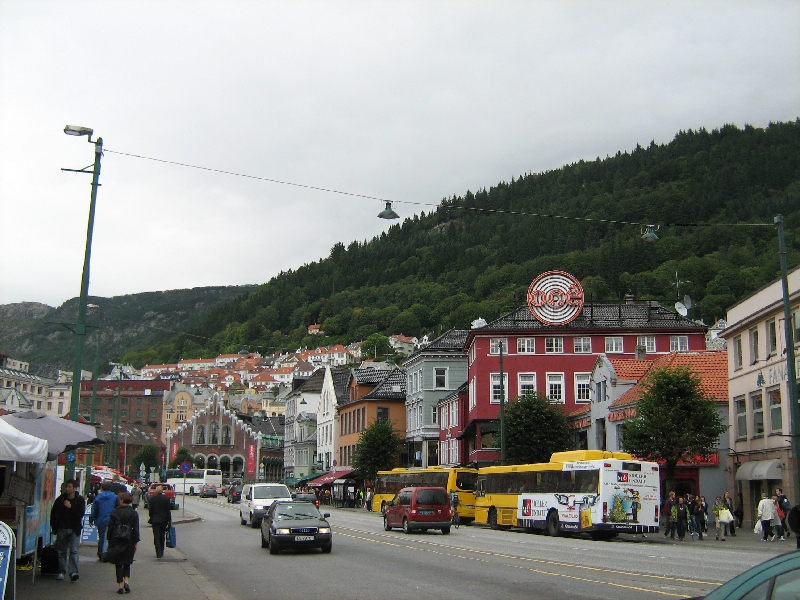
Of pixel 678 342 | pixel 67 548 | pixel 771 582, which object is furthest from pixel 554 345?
pixel 771 582

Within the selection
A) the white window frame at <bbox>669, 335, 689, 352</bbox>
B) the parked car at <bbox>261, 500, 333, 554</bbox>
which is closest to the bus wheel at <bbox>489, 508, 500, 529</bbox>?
the parked car at <bbox>261, 500, 333, 554</bbox>

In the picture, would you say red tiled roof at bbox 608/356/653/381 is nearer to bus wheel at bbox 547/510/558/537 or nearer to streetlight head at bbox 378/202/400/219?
bus wheel at bbox 547/510/558/537

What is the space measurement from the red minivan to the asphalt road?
313 centimetres

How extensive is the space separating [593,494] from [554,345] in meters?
32.5

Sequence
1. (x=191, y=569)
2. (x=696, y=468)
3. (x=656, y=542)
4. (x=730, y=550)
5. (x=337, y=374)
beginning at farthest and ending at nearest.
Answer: (x=337, y=374), (x=696, y=468), (x=656, y=542), (x=730, y=550), (x=191, y=569)

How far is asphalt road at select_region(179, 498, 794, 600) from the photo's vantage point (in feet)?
49.1

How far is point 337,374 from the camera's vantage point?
102 metres

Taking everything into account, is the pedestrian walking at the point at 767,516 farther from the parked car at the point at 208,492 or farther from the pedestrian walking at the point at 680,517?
the parked car at the point at 208,492

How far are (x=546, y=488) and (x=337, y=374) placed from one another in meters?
67.8

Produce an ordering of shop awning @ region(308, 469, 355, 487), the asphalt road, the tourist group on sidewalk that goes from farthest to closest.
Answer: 1. shop awning @ region(308, 469, 355, 487)
2. the tourist group on sidewalk
3. the asphalt road

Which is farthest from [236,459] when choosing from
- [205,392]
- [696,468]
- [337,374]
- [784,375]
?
[784,375]

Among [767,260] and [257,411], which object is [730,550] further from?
[257,411]

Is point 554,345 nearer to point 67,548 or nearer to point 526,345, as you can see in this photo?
point 526,345

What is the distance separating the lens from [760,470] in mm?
36219
